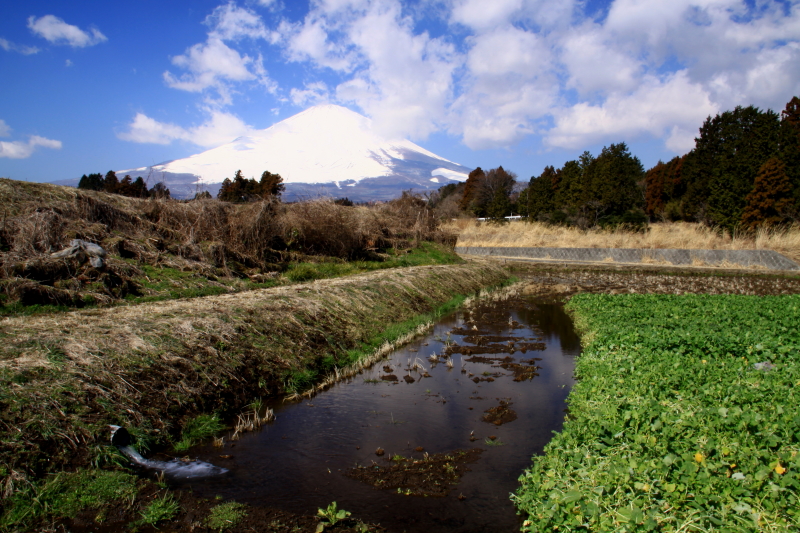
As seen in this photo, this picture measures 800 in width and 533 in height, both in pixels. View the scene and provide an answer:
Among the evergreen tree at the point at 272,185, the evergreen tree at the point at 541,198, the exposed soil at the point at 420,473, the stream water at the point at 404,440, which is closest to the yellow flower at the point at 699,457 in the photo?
the stream water at the point at 404,440

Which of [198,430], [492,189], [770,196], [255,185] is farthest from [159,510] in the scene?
[492,189]

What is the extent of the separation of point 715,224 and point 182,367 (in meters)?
31.4

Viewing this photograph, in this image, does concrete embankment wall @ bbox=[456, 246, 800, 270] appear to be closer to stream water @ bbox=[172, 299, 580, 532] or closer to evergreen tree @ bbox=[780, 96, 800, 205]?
evergreen tree @ bbox=[780, 96, 800, 205]

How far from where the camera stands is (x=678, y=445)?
3943mm

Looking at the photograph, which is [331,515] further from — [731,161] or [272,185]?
[731,161]

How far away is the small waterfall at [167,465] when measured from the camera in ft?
15.9

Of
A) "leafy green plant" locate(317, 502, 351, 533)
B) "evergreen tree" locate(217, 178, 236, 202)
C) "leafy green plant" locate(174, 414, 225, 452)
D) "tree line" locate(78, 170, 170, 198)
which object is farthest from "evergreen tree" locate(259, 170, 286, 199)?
"leafy green plant" locate(317, 502, 351, 533)

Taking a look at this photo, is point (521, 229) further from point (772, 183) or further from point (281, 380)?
point (281, 380)

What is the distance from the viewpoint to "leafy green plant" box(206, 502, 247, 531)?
13.1ft

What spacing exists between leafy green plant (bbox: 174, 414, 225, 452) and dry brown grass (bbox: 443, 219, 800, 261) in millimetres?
26234

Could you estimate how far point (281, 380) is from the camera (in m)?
7.43

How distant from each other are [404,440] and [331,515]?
5.69ft

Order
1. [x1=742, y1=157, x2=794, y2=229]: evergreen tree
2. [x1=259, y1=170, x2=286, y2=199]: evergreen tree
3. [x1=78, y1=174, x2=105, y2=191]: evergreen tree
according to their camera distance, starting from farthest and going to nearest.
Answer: [x1=78, y1=174, x2=105, y2=191]: evergreen tree, [x1=259, y1=170, x2=286, y2=199]: evergreen tree, [x1=742, y1=157, x2=794, y2=229]: evergreen tree

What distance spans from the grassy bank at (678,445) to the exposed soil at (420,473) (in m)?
0.73
